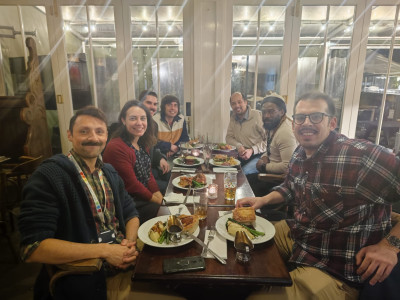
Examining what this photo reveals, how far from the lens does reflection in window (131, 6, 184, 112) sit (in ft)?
11.8

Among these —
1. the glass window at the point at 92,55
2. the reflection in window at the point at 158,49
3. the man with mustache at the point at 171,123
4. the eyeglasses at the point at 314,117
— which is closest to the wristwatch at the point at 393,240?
the eyeglasses at the point at 314,117

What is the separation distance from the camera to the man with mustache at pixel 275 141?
8.30ft

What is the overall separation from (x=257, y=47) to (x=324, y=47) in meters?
0.90

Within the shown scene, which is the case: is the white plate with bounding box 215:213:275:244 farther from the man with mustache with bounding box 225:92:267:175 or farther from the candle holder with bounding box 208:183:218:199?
the man with mustache with bounding box 225:92:267:175

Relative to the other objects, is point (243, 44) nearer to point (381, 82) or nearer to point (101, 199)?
point (381, 82)

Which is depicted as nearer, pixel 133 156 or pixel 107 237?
pixel 107 237

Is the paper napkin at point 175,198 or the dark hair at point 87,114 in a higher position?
the dark hair at point 87,114

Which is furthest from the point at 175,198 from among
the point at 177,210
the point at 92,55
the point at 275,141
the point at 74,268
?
the point at 92,55

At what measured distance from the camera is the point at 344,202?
1.33m

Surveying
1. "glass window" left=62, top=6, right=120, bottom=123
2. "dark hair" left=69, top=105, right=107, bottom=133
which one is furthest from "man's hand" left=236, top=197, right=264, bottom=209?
"glass window" left=62, top=6, right=120, bottom=123

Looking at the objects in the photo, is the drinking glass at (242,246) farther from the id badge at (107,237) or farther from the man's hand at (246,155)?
the man's hand at (246,155)

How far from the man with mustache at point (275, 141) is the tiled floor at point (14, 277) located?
2.13m

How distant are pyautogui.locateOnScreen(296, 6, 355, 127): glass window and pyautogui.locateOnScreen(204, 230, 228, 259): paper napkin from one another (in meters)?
2.92

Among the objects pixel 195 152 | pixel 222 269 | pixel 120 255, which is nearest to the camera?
pixel 222 269
